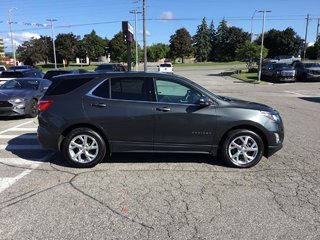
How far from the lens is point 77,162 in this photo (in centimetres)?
620

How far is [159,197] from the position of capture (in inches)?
193

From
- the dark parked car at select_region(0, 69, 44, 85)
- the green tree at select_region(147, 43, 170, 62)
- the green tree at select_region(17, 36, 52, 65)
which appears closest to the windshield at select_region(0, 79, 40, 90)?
the dark parked car at select_region(0, 69, 44, 85)

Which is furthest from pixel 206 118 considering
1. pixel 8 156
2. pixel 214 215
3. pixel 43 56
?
pixel 43 56

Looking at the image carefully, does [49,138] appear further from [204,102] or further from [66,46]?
[66,46]

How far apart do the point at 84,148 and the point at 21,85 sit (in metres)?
8.63

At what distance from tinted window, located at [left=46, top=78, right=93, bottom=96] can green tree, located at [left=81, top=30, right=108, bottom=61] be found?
92.5 metres

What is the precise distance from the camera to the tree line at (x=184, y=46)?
3299 inches

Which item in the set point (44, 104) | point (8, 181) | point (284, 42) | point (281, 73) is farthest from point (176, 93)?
point (284, 42)

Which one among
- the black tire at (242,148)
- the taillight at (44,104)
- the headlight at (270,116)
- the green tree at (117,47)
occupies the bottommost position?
the black tire at (242,148)

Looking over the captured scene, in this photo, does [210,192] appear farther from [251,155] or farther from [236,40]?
[236,40]

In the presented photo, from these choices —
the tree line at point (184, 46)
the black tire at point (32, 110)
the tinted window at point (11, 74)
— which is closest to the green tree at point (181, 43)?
the tree line at point (184, 46)

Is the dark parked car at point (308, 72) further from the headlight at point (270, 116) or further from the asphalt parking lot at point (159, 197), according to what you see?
the headlight at point (270, 116)

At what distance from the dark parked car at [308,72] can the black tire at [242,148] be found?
95.0 feet

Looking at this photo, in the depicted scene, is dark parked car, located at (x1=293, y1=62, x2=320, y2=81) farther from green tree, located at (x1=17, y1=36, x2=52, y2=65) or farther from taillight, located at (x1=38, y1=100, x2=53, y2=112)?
green tree, located at (x1=17, y1=36, x2=52, y2=65)
